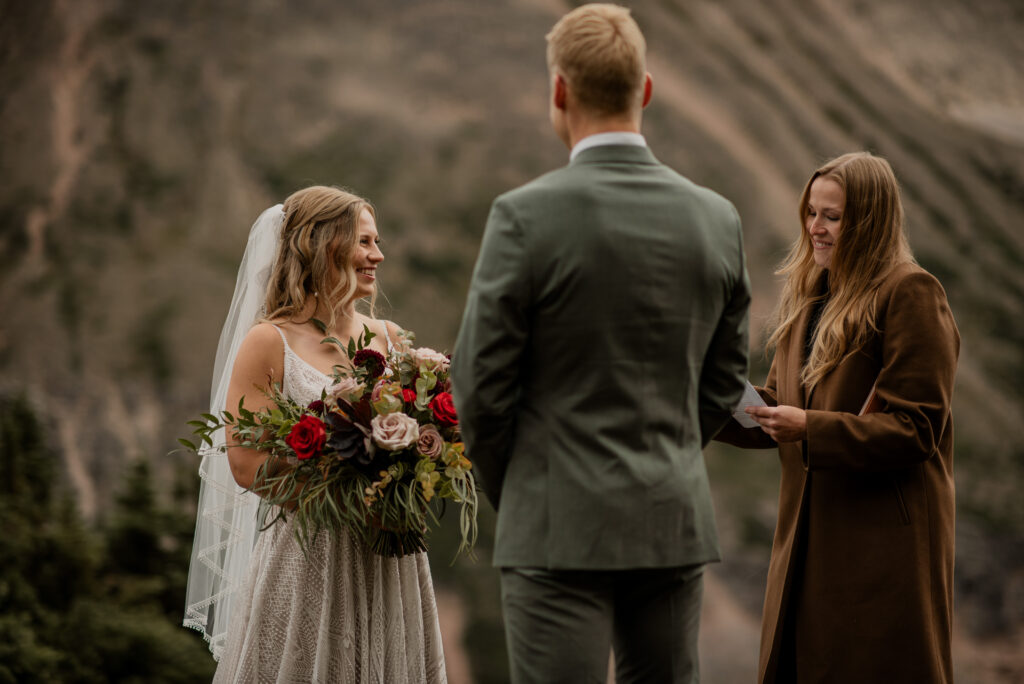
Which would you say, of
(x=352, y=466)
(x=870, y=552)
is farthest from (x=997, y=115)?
(x=352, y=466)

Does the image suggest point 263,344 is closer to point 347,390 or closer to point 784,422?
point 347,390

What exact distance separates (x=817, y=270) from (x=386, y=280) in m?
4.57

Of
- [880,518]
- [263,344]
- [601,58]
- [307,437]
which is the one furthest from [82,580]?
[601,58]

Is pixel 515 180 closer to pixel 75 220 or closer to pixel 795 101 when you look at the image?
pixel 795 101

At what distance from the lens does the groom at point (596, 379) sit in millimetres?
1605

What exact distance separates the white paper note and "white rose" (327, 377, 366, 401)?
3.15 ft

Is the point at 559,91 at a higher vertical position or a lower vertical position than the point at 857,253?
higher

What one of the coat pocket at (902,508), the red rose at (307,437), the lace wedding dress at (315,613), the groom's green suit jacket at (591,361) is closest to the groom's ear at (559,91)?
the groom's green suit jacket at (591,361)

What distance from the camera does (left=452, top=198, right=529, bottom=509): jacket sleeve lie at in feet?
5.25

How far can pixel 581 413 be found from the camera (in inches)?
63.7

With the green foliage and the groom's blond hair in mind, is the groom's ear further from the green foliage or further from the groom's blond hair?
the green foliage

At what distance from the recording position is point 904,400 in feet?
7.43

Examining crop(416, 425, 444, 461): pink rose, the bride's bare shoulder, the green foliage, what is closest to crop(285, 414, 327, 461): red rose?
crop(416, 425, 444, 461): pink rose

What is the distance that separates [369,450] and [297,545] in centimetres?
51
